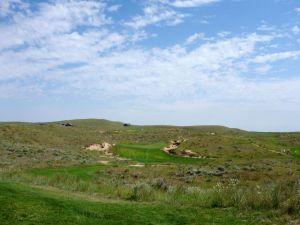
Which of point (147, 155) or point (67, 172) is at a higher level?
point (147, 155)

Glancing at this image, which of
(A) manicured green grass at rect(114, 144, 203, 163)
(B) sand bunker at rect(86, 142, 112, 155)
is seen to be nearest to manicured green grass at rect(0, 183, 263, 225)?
(A) manicured green grass at rect(114, 144, 203, 163)

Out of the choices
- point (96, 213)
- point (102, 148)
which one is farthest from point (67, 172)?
point (102, 148)

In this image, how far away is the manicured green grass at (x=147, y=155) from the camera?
50.8 metres

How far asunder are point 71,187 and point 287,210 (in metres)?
11.2

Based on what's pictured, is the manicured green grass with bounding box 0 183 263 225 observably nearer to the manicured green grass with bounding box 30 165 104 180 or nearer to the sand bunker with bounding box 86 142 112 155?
the manicured green grass with bounding box 30 165 104 180

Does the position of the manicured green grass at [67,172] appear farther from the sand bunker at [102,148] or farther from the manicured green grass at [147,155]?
the sand bunker at [102,148]

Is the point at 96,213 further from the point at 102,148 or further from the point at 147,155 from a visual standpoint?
the point at 102,148

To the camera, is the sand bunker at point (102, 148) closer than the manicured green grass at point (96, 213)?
No

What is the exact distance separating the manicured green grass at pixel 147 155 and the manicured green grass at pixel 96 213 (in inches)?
1307

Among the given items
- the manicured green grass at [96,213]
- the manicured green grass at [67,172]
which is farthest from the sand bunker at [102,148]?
the manicured green grass at [96,213]

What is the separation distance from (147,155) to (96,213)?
38.8 meters

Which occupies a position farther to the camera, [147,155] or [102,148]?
[102,148]

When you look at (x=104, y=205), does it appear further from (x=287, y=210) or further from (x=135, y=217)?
(x=287, y=210)

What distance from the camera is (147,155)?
5375 centimetres
